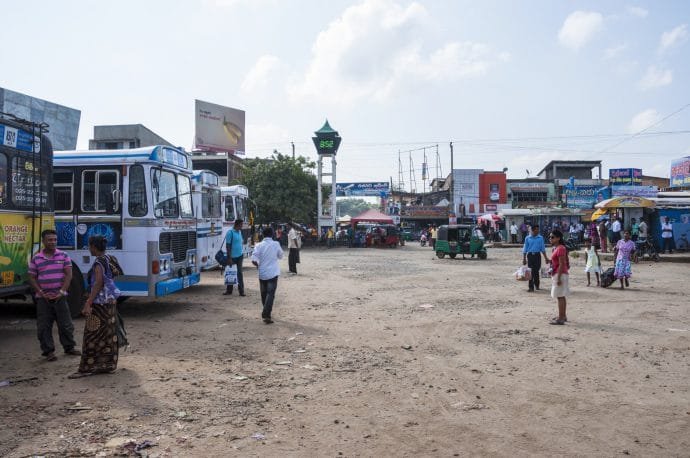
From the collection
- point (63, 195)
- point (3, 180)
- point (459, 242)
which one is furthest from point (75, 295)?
point (459, 242)

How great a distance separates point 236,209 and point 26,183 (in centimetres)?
1146

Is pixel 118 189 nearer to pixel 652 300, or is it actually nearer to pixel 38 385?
pixel 38 385

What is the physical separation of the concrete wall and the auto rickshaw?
70.3 ft

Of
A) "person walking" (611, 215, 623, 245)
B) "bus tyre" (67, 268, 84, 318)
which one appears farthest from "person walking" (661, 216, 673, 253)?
"bus tyre" (67, 268, 84, 318)

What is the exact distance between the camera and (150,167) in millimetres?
9430

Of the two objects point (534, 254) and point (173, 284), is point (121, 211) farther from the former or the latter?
point (534, 254)

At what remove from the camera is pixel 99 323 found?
5.96 meters

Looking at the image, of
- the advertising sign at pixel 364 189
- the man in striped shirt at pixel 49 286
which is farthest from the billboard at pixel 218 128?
the man in striped shirt at pixel 49 286

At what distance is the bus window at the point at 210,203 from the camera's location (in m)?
16.3

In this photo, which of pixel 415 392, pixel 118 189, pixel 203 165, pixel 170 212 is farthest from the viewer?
pixel 203 165

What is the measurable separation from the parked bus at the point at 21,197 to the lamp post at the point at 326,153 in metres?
33.2

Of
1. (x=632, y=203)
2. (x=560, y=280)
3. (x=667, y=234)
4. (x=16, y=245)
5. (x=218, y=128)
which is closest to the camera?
(x=16, y=245)

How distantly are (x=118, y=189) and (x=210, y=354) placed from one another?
411 centimetres

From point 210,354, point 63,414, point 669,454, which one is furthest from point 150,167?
point 669,454
